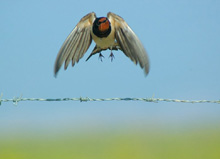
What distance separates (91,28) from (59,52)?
0.46 metres

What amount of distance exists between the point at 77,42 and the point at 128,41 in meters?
0.48

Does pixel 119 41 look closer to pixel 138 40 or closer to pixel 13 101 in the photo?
pixel 138 40

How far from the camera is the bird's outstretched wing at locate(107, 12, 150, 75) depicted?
142 inches

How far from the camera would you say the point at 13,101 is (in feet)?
9.46

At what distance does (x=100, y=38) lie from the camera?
12.7 feet

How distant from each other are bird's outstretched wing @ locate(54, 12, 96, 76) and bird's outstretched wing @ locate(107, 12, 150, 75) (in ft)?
0.74

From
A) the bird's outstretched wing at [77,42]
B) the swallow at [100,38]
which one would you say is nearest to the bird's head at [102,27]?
the swallow at [100,38]

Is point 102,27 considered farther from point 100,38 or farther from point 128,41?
point 128,41

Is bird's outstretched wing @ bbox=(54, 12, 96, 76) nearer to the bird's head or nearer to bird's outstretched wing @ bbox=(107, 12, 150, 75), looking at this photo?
the bird's head

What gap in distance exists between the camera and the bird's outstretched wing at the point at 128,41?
142 inches

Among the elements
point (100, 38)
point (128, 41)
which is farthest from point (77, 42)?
point (128, 41)

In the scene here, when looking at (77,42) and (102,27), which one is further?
(77,42)

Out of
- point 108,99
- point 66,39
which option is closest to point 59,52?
point 66,39

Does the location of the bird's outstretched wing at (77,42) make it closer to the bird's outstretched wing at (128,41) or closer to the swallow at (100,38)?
the swallow at (100,38)
